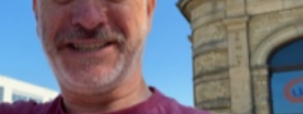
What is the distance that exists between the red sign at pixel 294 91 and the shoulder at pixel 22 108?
9095mm

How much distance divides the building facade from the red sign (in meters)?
30.5

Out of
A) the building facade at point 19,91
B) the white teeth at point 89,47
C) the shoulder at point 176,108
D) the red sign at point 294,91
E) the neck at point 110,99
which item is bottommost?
the building facade at point 19,91

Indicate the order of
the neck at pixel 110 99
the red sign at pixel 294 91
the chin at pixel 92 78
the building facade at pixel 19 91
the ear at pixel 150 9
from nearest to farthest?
1. the chin at pixel 92 78
2. the neck at pixel 110 99
3. the ear at pixel 150 9
4. the red sign at pixel 294 91
5. the building facade at pixel 19 91

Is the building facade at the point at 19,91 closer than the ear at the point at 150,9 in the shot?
No

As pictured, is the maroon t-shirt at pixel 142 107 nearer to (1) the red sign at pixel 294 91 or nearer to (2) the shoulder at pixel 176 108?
(2) the shoulder at pixel 176 108

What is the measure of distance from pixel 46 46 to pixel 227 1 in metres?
9.66

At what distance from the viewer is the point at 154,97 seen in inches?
54.1

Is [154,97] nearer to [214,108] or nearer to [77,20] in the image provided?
[77,20]

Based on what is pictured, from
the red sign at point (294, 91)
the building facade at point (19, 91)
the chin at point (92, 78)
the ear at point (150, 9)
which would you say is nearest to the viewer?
the chin at point (92, 78)

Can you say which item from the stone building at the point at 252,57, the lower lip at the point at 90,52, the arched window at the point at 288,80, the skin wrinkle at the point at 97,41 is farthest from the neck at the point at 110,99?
the arched window at the point at 288,80

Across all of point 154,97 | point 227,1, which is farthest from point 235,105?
point 154,97

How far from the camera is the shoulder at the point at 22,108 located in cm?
139

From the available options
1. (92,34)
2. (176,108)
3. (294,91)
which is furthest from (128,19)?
(294,91)

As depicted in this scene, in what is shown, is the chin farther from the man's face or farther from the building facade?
the building facade
